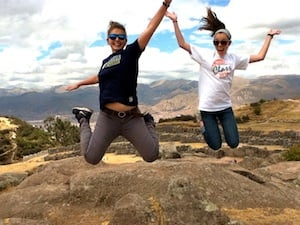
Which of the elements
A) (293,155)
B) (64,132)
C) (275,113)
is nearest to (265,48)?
(293,155)

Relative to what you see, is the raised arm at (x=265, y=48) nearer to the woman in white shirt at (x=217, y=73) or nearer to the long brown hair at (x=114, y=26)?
the woman in white shirt at (x=217, y=73)

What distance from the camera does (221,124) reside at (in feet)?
31.2

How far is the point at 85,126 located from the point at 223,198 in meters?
5.11

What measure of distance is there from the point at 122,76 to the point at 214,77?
2003 mm

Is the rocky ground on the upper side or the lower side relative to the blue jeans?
lower

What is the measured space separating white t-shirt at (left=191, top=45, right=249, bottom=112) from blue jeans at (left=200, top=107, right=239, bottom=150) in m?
0.16

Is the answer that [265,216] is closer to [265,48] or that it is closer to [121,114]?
[265,48]

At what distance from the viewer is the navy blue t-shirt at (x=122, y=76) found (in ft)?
26.8

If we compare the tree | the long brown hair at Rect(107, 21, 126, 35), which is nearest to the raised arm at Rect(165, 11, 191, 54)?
the long brown hair at Rect(107, 21, 126, 35)

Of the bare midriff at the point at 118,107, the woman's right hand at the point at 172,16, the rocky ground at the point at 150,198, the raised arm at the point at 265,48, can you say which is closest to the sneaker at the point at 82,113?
the bare midriff at the point at 118,107

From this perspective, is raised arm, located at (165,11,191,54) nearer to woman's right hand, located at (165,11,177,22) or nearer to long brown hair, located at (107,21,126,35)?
woman's right hand, located at (165,11,177,22)

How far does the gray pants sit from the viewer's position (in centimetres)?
856

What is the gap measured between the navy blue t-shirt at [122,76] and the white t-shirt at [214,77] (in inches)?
63.9

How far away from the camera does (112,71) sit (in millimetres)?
8188
